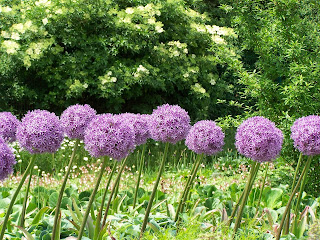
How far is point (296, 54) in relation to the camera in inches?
195

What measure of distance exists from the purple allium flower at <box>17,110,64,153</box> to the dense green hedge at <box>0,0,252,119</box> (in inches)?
211

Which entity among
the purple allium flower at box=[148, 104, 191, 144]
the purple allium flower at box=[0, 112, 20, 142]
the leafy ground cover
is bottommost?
the leafy ground cover

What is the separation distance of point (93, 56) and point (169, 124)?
5.64m

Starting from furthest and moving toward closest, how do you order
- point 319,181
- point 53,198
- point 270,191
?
point 319,181, point 270,191, point 53,198

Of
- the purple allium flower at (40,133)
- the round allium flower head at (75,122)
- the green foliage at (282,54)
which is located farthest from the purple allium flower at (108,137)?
the green foliage at (282,54)

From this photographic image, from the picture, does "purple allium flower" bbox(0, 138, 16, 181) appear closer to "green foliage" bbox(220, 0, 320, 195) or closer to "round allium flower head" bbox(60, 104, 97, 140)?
"round allium flower head" bbox(60, 104, 97, 140)

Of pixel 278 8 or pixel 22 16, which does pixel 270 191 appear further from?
pixel 22 16

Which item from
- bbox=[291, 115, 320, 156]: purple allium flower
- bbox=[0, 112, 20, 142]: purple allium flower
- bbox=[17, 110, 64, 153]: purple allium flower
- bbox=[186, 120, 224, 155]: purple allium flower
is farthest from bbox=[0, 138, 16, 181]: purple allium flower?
bbox=[291, 115, 320, 156]: purple allium flower

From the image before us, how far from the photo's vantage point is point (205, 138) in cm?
298

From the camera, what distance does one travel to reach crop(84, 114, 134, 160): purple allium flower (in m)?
2.34

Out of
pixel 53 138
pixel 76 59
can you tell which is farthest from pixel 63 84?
pixel 53 138

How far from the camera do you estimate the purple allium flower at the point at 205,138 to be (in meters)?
2.99

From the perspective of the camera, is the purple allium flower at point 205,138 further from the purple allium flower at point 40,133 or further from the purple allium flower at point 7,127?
the purple allium flower at point 7,127

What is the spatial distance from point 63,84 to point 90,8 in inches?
58.8
